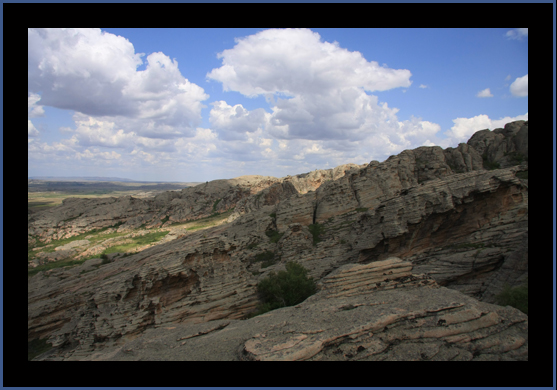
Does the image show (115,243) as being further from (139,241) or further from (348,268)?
(348,268)

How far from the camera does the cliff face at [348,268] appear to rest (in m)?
11.2

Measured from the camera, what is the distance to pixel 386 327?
11.0 metres

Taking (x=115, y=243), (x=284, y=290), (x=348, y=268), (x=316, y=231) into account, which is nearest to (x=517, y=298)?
(x=348, y=268)

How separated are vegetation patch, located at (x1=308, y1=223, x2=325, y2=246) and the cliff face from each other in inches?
11.5

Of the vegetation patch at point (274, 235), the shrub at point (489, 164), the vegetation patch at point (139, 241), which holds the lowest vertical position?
the vegetation patch at point (139, 241)

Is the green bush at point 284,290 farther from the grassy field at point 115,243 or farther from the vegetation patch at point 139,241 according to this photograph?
the vegetation patch at point 139,241

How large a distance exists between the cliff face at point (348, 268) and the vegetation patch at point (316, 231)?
0.29 metres

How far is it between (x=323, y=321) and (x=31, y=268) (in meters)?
59.9

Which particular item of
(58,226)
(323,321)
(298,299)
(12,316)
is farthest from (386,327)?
(58,226)

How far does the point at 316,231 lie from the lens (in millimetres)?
42062

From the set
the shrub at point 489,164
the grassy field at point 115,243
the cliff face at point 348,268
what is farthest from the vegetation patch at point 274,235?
the shrub at point 489,164

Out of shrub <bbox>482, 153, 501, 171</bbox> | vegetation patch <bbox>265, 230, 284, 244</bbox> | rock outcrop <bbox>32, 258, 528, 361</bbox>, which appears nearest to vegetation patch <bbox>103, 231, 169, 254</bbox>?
vegetation patch <bbox>265, 230, 284, 244</bbox>

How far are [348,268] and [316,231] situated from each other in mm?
24630
